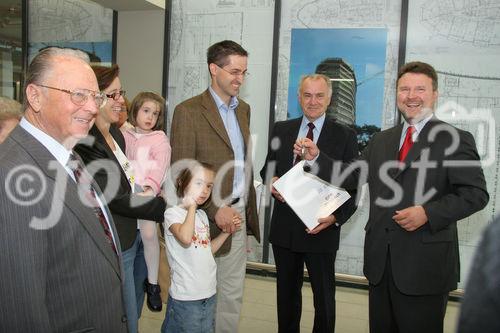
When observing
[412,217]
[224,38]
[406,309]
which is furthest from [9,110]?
[224,38]

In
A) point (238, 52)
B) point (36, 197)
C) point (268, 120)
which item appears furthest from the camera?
point (268, 120)

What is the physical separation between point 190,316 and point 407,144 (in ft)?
4.43

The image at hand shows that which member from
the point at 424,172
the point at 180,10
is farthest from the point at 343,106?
the point at 424,172

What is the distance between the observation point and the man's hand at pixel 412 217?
6.59 ft

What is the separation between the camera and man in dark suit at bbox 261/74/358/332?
109 inches

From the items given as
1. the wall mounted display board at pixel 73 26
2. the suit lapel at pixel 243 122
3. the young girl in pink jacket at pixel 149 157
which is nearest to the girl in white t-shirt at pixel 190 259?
the young girl in pink jacket at pixel 149 157

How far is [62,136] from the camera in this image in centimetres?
132

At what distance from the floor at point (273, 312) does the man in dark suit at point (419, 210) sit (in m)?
1.31

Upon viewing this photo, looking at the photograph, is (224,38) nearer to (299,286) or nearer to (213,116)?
(213,116)

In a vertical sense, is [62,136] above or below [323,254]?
above

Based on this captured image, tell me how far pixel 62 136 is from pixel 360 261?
143 inches

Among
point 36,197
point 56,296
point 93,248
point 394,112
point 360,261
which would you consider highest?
point 394,112

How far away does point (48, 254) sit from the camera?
116cm

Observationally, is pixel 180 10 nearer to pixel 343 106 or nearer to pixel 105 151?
pixel 343 106
